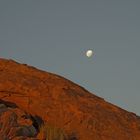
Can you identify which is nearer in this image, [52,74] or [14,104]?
[14,104]

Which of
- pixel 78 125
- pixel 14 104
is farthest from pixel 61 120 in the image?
pixel 14 104

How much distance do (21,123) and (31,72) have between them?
35.6 ft

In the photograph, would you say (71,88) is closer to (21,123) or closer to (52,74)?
(52,74)

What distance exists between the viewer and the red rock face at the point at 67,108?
36844mm

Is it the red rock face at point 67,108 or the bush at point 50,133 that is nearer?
the bush at point 50,133

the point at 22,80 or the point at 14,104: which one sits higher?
the point at 22,80

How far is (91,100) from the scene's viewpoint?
40.5 metres

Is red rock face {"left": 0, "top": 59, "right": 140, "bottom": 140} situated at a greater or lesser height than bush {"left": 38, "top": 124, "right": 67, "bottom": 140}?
greater

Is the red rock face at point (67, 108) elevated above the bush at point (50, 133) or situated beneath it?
elevated above

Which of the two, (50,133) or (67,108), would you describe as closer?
(50,133)

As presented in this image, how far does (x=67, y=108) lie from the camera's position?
3766 centimetres

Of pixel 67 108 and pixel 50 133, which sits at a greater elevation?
pixel 67 108

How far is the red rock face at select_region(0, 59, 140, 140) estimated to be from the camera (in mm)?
36844

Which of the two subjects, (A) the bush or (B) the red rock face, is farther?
(B) the red rock face
